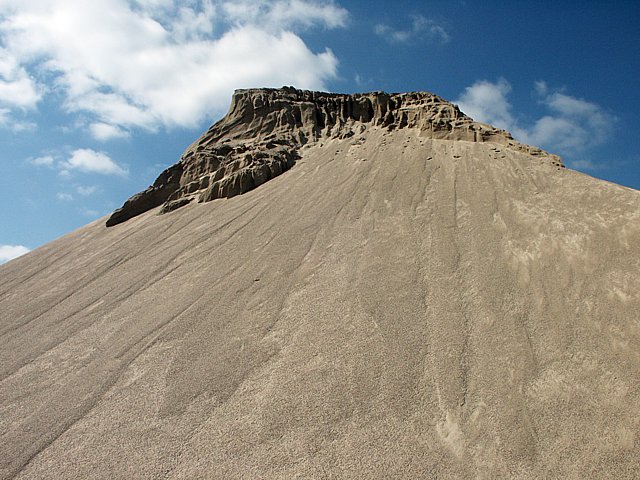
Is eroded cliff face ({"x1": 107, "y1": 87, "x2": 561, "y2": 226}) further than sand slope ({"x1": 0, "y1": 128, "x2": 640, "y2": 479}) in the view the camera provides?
Yes

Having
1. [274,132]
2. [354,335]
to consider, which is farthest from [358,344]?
[274,132]

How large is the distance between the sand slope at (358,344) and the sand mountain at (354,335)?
3 centimetres

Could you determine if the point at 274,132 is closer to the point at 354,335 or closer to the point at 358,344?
the point at 354,335

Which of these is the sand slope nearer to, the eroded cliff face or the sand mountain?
the sand mountain

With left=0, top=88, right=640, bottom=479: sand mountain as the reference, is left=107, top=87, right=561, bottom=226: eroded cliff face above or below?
above

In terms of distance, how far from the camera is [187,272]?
10.5m

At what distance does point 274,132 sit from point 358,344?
41.6ft

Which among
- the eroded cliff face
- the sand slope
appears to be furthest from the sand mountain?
the eroded cliff face

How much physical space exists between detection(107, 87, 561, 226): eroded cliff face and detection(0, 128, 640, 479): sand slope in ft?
Result: 9.90

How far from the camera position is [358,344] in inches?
275

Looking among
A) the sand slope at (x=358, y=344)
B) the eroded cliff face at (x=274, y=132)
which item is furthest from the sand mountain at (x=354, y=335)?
the eroded cliff face at (x=274, y=132)

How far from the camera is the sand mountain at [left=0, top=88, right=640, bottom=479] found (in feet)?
17.8

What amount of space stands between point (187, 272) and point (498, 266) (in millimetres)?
6642

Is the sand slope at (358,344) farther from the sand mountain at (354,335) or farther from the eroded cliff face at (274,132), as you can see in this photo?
the eroded cliff face at (274,132)
